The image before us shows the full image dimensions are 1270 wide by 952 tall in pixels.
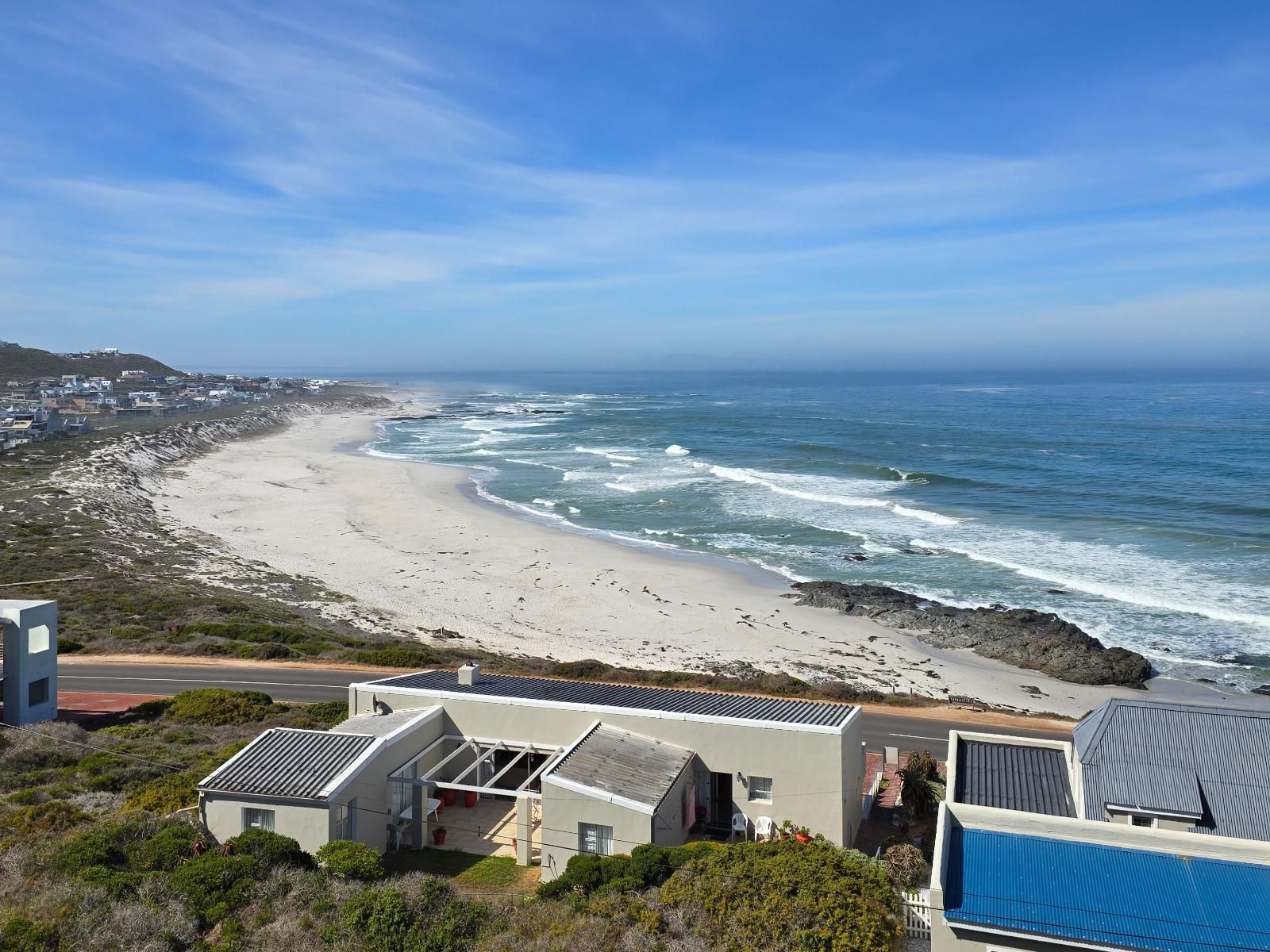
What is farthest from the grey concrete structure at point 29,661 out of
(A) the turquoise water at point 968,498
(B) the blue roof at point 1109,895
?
(A) the turquoise water at point 968,498

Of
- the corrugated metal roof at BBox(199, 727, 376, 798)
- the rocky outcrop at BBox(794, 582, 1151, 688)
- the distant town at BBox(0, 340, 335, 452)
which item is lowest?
the rocky outcrop at BBox(794, 582, 1151, 688)

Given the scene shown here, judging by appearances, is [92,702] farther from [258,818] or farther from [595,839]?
[595,839]

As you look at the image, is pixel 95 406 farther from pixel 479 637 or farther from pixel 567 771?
pixel 567 771

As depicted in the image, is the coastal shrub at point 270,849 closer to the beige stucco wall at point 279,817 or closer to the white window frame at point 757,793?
the beige stucco wall at point 279,817

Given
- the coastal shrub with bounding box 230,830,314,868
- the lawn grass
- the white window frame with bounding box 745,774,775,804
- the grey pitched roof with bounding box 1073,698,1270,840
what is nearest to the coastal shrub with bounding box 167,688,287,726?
the lawn grass

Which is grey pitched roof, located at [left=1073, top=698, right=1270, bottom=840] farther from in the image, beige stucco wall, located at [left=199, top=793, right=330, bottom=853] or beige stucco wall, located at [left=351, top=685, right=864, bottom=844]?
beige stucco wall, located at [left=199, top=793, right=330, bottom=853]

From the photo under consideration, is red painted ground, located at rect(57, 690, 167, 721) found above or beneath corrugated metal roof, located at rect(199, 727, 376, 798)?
beneath

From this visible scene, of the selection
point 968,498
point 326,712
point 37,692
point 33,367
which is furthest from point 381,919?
point 33,367
